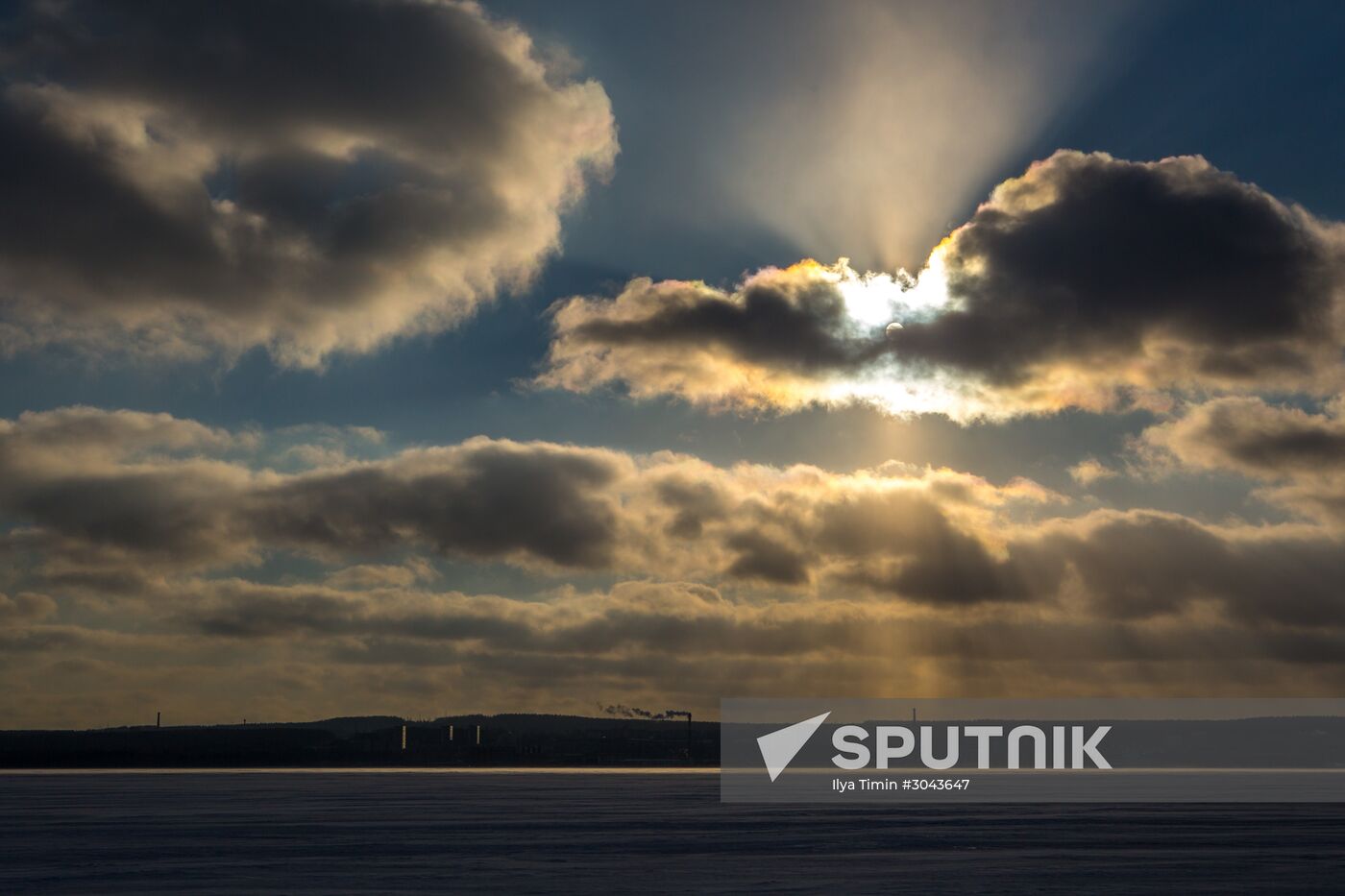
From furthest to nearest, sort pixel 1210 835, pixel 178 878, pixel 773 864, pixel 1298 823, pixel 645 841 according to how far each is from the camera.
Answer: pixel 1298 823
pixel 1210 835
pixel 645 841
pixel 773 864
pixel 178 878

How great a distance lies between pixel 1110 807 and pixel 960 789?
1569 inches

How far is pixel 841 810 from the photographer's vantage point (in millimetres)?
82562

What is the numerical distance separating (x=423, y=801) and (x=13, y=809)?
87.3 feet

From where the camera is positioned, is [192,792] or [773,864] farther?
[192,792]

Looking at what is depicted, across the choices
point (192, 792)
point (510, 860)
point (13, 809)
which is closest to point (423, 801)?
point (13, 809)

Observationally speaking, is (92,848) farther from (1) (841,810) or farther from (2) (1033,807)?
(2) (1033,807)

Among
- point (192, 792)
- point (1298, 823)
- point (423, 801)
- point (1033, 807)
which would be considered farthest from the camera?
point (192, 792)

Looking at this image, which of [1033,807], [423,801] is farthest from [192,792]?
[1033,807]

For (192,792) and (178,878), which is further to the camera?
(192,792)

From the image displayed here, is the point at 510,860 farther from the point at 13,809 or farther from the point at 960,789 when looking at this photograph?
the point at 960,789

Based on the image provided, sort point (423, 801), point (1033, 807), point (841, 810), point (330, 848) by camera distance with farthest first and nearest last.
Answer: point (423, 801), point (1033, 807), point (841, 810), point (330, 848)

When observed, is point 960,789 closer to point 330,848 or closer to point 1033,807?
point 1033,807

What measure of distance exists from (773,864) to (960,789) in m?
90.5

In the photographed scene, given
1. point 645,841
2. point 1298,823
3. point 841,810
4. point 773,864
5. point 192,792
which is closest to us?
point 773,864
